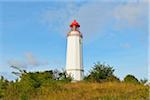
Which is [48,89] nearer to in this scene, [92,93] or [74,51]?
[92,93]

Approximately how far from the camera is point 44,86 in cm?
1925

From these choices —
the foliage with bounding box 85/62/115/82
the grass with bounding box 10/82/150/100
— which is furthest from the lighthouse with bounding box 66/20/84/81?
the grass with bounding box 10/82/150/100

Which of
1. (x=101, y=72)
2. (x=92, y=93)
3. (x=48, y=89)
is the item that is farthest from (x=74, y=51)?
(x=92, y=93)

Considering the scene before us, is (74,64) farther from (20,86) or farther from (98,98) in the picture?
(98,98)

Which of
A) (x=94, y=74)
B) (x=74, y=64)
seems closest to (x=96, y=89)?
(x=94, y=74)

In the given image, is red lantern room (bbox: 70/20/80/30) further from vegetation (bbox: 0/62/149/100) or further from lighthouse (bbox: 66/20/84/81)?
vegetation (bbox: 0/62/149/100)

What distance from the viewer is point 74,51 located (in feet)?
147

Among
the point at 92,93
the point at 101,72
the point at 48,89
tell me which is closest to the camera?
the point at 92,93

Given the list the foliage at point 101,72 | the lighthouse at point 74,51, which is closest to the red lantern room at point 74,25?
the lighthouse at point 74,51

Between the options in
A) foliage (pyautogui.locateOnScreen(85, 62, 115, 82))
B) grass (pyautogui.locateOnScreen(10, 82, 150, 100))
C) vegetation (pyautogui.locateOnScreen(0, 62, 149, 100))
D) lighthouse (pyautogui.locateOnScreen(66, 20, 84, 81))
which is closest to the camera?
grass (pyautogui.locateOnScreen(10, 82, 150, 100))

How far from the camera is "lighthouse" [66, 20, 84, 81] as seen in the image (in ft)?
143

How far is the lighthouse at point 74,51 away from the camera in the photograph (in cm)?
→ 4366

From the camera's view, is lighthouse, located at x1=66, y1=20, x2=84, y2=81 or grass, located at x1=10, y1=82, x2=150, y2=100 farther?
lighthouse, located at x1=66, y1=20, x2=84, y2=81

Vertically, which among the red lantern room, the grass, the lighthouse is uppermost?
the red lantern room
